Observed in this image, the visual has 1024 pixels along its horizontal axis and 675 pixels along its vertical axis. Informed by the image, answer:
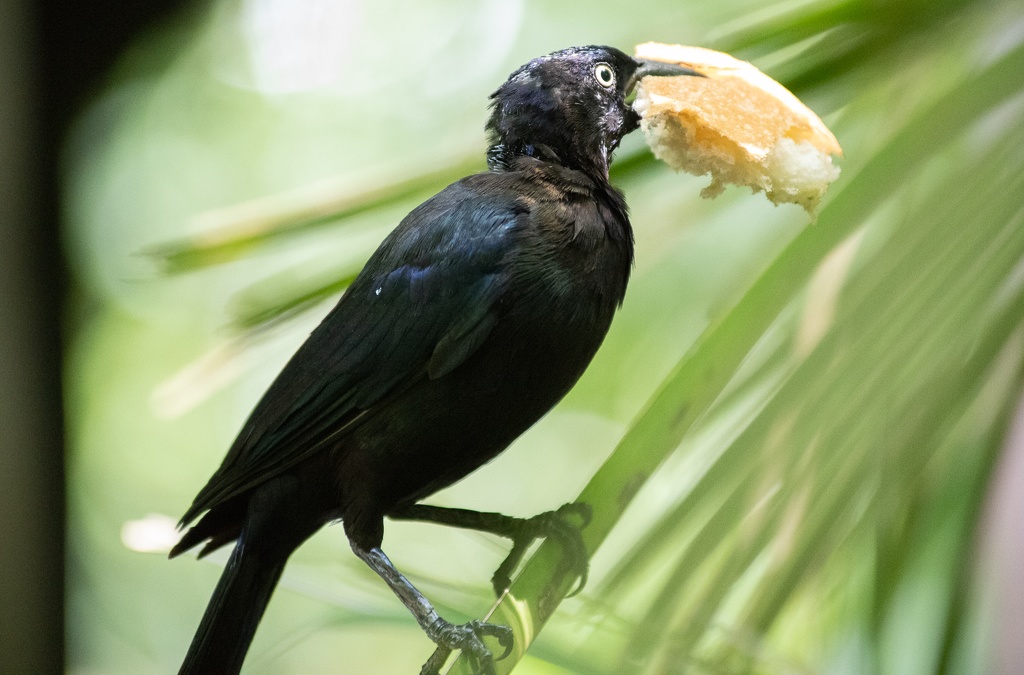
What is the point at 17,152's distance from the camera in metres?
1.46

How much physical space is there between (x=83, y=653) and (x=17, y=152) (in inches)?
34.1

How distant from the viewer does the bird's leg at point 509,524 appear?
3.50 feet

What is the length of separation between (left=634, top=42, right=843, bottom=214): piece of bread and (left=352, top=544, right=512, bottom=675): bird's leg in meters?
0.62

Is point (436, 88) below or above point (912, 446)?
above

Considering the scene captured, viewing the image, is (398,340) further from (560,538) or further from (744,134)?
(744,134)

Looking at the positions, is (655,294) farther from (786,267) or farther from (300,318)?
(300,318)

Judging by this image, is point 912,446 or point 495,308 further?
point 495,308

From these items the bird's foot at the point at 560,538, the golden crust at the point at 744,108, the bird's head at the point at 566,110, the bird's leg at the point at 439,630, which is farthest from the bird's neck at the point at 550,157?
the bird's leg at the point at 439,630

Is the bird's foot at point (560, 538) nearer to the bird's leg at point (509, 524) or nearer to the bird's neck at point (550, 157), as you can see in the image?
the bird's leg at point (509, 524)

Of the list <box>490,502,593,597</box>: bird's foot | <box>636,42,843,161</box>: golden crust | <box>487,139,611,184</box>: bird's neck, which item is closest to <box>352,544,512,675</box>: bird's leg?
<box>490,502,593,597</box>: bird's foot

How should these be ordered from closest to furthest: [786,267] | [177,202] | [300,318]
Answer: [786,267] → [300,318] → [177,202]

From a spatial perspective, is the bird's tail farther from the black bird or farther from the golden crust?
the golden crust

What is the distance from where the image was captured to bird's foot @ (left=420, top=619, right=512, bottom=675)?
1.02 m

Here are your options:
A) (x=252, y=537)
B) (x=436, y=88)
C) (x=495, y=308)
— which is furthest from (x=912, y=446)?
(x=436, y=88)
